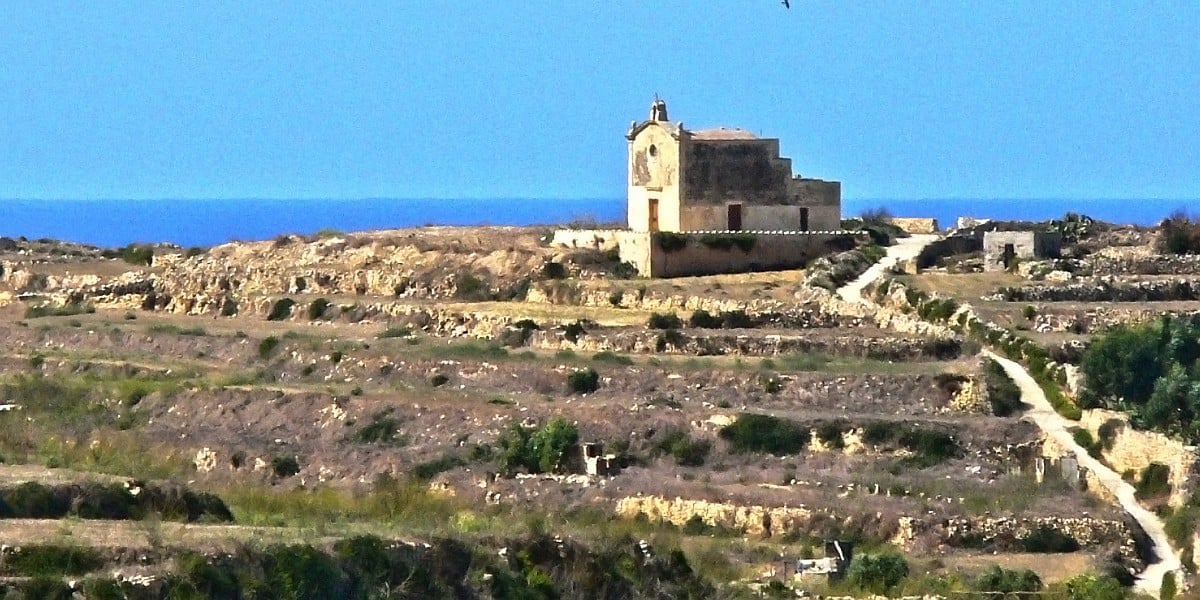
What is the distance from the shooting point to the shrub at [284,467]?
46.0 m

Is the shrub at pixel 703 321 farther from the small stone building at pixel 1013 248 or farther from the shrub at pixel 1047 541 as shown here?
the shrub at pixel 1047 541

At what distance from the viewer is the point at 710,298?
58250 millimetres

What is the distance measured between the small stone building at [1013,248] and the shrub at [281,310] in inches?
641

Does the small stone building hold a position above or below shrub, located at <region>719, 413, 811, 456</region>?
above

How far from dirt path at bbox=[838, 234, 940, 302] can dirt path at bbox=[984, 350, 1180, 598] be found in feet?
23.9

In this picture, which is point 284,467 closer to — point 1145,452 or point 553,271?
point 1145,452

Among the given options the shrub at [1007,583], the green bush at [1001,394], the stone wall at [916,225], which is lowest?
the shrub at [1007,583]

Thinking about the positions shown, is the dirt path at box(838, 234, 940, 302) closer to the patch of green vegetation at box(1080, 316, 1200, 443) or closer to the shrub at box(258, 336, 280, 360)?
the patch of green vegetation at box(1080, 316, 1200, 443)

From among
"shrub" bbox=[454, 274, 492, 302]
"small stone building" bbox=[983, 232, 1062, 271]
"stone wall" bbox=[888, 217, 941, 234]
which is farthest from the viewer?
"stone wall" bbox=[888, 217, 941, 234]

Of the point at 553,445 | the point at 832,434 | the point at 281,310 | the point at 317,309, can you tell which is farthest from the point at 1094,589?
the point at 281,310

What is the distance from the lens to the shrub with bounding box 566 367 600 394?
50.5 meters

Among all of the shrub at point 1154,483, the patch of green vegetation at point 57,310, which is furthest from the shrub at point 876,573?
the patch of green vegetation at point 57,310

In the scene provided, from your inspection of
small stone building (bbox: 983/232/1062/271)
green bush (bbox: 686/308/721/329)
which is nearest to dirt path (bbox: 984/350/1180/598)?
green bush (bbox: 686/308/721/329)

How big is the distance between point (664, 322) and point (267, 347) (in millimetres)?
8492
